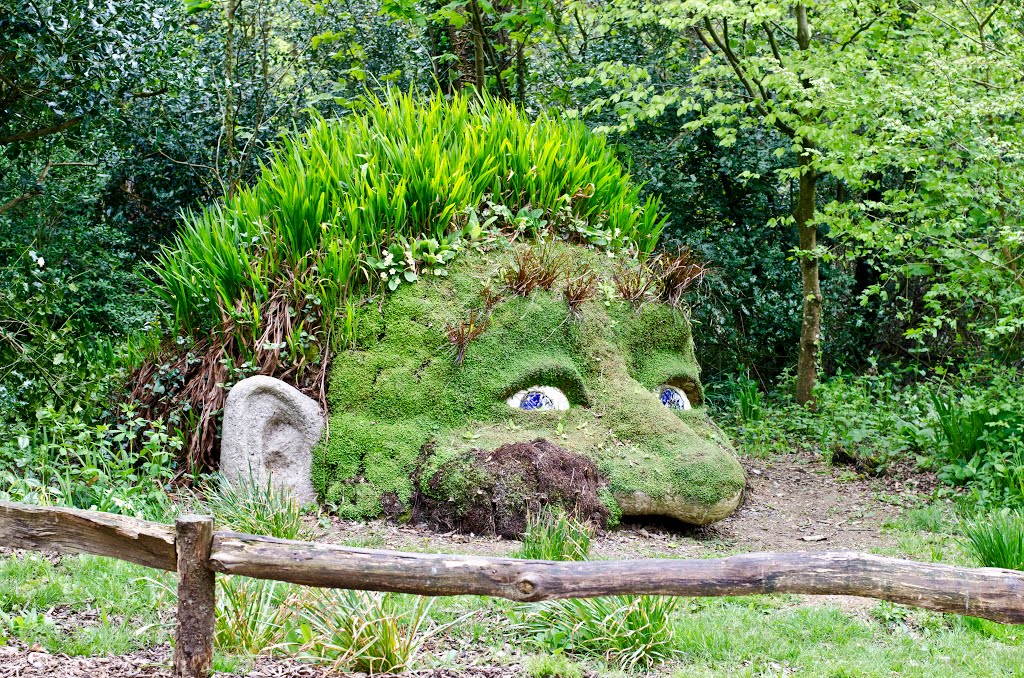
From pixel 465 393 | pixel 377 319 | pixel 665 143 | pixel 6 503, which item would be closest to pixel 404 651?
pixel 6 503

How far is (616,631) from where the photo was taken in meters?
4.03

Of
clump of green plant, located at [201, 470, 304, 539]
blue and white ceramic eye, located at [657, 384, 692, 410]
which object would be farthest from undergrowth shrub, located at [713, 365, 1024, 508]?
clump of green plant, located at [201, 470, 304, 539]

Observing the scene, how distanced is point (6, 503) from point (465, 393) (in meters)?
3.22

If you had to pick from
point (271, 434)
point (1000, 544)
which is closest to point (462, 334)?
point (271, 434)

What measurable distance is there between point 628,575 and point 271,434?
355 cm

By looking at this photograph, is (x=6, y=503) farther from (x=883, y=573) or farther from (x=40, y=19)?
(x=883, y=573)

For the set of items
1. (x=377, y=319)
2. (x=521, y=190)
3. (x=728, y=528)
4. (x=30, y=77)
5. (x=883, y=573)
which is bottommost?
(x=728, y=528)

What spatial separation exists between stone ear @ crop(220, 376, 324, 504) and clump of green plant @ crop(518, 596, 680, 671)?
2584 mm

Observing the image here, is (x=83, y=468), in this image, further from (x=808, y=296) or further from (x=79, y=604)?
(x=808, y=296)

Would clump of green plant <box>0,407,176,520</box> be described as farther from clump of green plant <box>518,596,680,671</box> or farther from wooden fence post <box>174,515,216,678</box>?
clump of green plant <box>518,596,680,671</box>

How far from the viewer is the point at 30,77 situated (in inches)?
229

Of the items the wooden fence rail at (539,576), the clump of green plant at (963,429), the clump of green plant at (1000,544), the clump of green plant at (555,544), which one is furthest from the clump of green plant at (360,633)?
the clump of green plant at (963,429)

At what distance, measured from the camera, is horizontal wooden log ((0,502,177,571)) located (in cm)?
355

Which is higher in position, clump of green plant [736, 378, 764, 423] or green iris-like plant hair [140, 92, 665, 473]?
green iris-like plant hair [140, 92, 665, 473]
